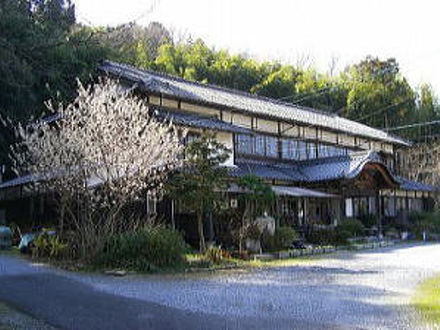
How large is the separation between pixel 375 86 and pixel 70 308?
36.0 m

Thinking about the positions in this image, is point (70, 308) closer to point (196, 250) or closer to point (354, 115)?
point (196, 250)

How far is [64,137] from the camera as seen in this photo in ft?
50.9

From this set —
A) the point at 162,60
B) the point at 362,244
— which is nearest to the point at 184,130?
the point at 362,244

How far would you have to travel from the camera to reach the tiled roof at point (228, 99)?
2155 cm

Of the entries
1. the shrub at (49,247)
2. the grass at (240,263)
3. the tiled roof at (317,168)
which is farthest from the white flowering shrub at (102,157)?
the tiled roof at (317,168)

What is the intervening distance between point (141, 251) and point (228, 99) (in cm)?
1422

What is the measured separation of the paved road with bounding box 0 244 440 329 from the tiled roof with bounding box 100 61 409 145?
9985 mm

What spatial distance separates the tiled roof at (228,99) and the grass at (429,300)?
13381mm

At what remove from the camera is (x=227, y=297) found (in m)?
9.34

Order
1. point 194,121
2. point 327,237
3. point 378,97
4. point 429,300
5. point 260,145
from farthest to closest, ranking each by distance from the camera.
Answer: point 378,97 < point 260,145 < point 327,237 < point 194,121 < point 429,300

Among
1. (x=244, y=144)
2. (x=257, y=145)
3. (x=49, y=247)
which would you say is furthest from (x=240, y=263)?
(x=257, y=145)

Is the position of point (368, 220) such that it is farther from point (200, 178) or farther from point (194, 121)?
point (200, 178)

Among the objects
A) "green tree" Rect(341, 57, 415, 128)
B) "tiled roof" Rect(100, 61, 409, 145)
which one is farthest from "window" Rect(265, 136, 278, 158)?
"green tree" Rect(341, 57, 415, 128)

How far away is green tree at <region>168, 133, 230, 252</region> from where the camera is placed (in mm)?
14969
